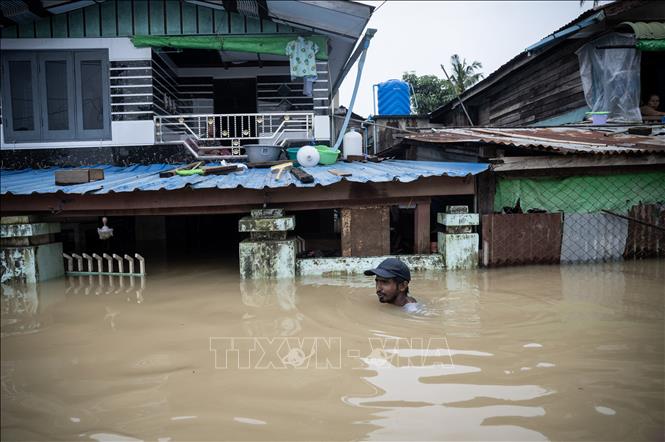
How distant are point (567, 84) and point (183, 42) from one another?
9327mm

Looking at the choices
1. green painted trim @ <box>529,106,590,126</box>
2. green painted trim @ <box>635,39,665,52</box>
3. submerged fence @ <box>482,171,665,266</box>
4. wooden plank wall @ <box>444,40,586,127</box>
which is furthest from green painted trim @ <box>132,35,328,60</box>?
green painted trim @ <box>635,39,665,52</box>

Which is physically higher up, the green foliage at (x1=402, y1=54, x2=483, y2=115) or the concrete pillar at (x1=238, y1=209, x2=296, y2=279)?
the green foliage at (x1=402, y1=54, x2=483, y2=115)

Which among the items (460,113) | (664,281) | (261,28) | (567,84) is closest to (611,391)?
(664,281)

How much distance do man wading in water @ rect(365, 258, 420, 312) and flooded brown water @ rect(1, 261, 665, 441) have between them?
181 millimetres

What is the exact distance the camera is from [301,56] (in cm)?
999

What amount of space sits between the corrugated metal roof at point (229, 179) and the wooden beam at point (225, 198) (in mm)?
165

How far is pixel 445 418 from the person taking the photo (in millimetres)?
2926

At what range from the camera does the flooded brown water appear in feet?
9.42

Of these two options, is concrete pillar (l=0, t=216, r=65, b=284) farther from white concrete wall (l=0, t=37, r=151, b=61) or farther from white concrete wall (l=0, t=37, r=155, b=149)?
white concrete wall (l=0, t=37, r=151, b=61)

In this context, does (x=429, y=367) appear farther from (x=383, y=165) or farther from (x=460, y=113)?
(x=460, y=113)

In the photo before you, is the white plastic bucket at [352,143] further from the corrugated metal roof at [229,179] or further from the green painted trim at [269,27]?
the green painted trim at [269,27]

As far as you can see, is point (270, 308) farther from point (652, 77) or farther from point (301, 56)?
point (652, 77)

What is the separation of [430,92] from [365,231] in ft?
71.4

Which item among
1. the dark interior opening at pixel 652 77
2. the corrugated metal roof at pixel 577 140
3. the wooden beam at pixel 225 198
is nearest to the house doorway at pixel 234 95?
the corrugated metal roof at pixel 577 140
